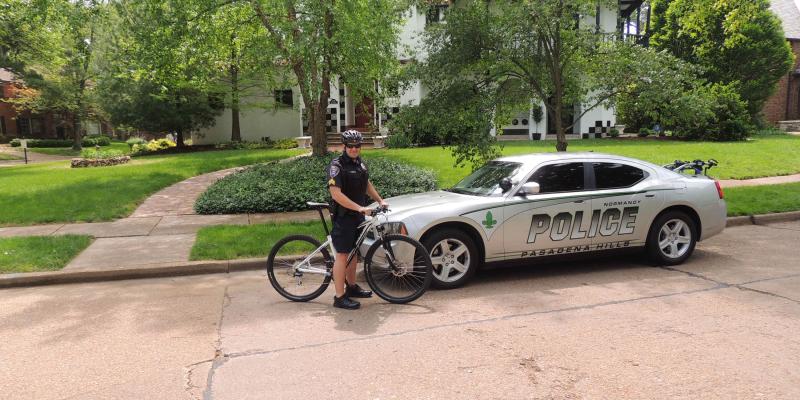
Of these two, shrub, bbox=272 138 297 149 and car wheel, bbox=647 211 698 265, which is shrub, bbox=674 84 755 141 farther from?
shrub, bbox=272 138 297 149

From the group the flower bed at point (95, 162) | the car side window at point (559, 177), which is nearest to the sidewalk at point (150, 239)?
the car side window at point (559, 177)

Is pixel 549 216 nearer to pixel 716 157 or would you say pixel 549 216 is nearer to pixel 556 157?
pixel 556 157

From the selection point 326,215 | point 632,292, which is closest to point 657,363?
point 632,292

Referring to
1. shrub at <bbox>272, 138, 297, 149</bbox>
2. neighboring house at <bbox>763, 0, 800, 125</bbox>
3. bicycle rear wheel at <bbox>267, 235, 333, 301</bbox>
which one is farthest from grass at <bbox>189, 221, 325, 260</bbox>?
neighboring house at <bbox>763, 0, 800, 125</bbox>

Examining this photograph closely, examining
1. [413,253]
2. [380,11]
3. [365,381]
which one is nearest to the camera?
[365,381]

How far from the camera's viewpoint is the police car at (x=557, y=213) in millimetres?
5863

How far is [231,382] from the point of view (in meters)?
3.74

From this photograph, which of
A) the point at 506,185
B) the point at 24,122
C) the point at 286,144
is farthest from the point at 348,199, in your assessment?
the point at 24,122

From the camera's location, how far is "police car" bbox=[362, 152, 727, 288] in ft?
19.2

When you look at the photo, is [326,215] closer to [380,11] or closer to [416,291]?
[380,11]

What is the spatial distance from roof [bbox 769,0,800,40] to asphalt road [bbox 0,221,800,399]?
125ft

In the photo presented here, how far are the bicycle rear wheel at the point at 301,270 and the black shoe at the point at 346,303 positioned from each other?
34 cm

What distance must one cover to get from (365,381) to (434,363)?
564 mm

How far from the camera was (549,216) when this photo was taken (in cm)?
618
